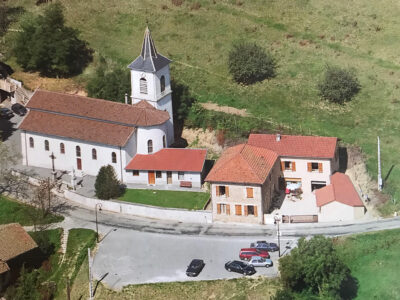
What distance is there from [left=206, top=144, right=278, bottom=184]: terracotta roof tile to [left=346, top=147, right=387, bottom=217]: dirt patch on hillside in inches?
402

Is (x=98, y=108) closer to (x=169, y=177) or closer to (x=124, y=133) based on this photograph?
(x=124, y=133)

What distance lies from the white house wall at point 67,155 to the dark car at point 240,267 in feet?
75.4

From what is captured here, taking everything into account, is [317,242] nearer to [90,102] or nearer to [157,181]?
[157,181]

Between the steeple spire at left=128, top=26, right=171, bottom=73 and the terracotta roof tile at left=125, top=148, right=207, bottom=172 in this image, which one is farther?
the steeple spire at left=128, top=26, right=171, bottom=73

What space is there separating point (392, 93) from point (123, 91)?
114 ft

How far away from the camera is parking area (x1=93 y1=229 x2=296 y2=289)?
10662cm

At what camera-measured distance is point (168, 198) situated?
120 m

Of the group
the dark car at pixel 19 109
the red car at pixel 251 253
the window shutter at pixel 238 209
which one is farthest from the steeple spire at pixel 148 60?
the red car at pixel 251 253

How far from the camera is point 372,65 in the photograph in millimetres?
140750

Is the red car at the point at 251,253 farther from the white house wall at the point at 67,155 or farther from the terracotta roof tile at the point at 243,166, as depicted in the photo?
the white house wall at the point at 67,155

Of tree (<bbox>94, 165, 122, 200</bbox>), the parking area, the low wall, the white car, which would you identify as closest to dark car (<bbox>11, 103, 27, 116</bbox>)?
the low wall

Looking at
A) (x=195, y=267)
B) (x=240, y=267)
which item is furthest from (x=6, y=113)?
(x=240, y=267)

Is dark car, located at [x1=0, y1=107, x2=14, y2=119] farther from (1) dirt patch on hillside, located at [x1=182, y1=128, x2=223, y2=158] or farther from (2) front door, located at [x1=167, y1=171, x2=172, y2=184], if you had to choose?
(2) front door, located at [x1=167, y1=171, x2=172, y2=184]

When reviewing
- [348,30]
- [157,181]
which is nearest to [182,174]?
[157,181]
